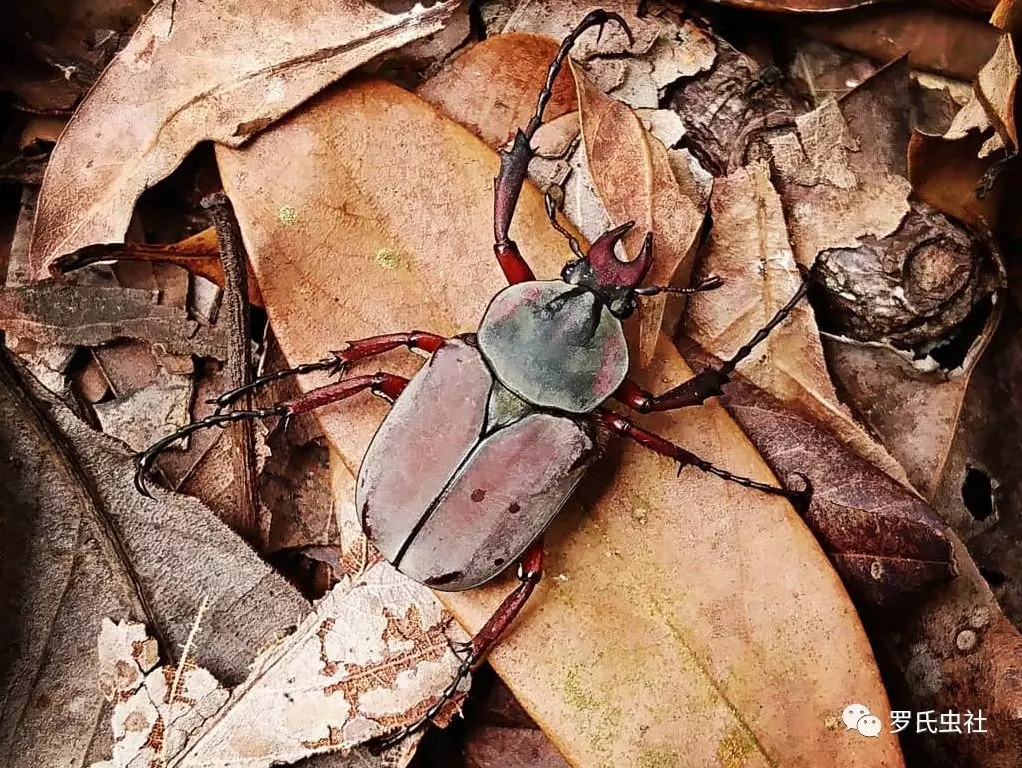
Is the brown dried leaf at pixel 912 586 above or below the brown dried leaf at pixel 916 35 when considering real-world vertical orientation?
below

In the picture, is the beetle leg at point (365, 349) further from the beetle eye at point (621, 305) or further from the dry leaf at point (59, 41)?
the dry leaf at point (59, 41)

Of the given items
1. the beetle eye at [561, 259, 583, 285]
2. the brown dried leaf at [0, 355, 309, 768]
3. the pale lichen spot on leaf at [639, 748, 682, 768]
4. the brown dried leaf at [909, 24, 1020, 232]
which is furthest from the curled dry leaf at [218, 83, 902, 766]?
the brown dried leaf at [909, 24, 1020, 232]

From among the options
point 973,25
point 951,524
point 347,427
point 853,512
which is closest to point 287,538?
point 347,427

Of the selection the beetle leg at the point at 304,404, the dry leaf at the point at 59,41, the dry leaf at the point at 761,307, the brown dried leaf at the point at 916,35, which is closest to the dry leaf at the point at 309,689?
the beetle leg at the point at 304,404

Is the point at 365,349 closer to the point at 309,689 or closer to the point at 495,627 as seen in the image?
the point at 495,627

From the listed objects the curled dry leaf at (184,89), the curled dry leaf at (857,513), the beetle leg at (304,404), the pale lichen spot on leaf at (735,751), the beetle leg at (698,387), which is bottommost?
the pale lichen spot on leaf at (735,751)

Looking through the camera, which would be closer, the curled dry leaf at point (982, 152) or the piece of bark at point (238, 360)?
the curled dry leaf at point (982, 152)

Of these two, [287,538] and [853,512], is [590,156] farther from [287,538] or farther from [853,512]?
[287,538]

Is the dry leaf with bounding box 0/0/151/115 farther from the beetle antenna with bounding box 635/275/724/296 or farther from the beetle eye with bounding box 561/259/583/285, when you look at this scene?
the beetle antenna with bounding box 635/275/724/296
